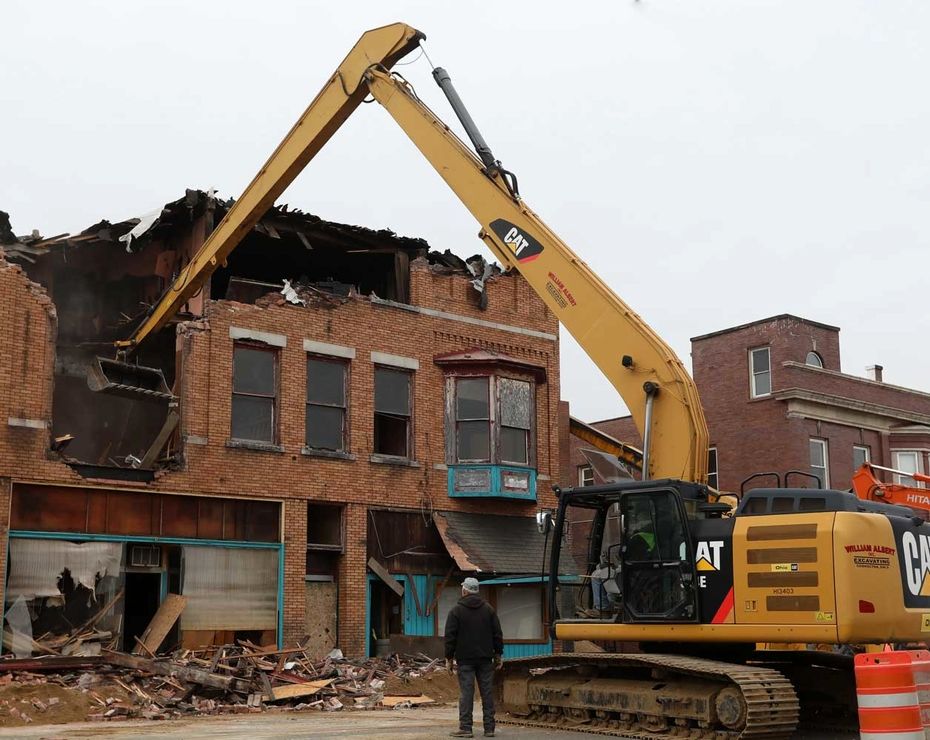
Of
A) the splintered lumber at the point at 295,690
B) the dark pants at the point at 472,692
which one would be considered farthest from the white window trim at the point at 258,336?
the dark pants at the point at 472,692

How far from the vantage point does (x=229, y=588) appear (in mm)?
22312

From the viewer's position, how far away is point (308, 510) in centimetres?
2419

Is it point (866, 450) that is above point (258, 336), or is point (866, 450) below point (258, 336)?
below

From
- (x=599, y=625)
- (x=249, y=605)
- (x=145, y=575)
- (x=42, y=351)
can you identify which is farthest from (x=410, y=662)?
(x=599, y=625)

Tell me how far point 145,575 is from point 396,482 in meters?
5.61

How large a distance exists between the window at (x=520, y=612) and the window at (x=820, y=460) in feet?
43.4

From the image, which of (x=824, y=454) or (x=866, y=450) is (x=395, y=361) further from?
(x=866, y=450)

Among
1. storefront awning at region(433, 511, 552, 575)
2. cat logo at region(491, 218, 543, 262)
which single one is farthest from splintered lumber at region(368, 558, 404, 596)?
cat logo at region(491, 218, 543, 262)

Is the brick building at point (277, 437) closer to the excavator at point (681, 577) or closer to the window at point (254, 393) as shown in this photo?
the window at point (254, 393)

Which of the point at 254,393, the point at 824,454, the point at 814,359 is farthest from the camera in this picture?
the point at 814,359

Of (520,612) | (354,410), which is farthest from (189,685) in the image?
(520,612)

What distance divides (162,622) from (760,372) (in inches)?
866

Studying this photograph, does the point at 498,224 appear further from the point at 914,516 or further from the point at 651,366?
the point at 914,516

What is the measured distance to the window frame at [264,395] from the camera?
2320cm
